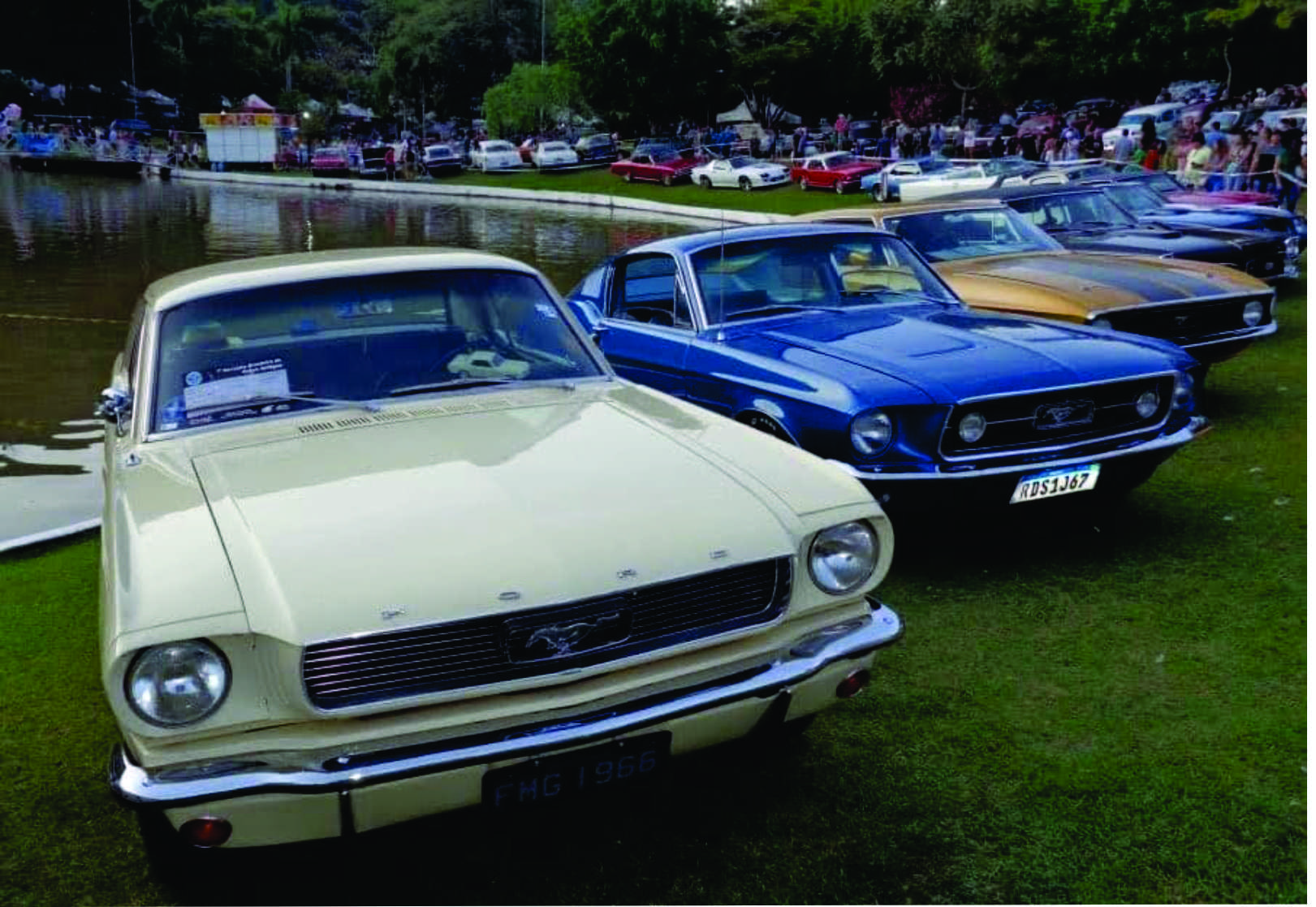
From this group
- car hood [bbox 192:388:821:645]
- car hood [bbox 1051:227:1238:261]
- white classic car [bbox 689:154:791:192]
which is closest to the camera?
car hood [bbox 192:388:821:645]

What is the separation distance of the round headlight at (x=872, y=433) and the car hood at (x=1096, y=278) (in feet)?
9.17

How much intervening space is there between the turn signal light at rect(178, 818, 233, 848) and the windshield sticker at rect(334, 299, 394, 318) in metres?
2.10

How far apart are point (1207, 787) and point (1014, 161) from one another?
26.2 meters

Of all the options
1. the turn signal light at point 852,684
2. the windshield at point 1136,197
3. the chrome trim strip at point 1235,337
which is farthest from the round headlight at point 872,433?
the windshield at point 1136,197

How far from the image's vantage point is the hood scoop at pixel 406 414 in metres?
3.83

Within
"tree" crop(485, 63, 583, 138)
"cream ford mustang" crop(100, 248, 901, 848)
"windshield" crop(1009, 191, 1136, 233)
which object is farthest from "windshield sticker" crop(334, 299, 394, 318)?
"tree" crop(485, 63, 583, 138)

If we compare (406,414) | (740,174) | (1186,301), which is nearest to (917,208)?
(1186,301)

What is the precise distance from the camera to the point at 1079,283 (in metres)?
7.73

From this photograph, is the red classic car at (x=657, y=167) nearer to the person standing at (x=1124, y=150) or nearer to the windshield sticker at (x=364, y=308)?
the person standing at (x=1124, y=150)

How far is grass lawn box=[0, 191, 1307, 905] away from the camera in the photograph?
3215 millimetres

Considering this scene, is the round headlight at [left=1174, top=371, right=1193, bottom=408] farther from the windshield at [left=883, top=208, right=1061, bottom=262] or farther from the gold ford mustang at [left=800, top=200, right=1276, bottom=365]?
the windshield at [left=883, top=208, right=1061, bottom=262]

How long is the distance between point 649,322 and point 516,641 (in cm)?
403

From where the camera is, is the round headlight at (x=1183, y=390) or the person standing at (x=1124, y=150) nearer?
the round headlight at (x=1183, y=390)

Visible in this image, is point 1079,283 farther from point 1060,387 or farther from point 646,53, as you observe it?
point 646,53
